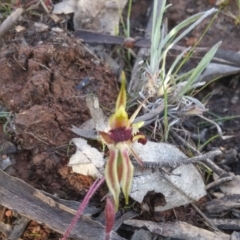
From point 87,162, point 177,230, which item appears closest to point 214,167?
point 177,230

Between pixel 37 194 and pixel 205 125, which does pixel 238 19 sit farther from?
pixel 37 194

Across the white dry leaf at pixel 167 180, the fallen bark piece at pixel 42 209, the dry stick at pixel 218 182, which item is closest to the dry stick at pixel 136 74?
the white dry leaf at pixel 167 180

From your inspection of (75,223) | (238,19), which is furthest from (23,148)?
(238,19)

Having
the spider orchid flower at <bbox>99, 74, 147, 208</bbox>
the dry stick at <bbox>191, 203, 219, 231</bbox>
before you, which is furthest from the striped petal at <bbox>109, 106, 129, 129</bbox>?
the dry stick at <bbox>191, 203, 219, 231</bbox>

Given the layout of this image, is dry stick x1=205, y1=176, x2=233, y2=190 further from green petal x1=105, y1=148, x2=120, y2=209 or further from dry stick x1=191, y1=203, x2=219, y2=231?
green petal x1=105, y1=148, x2=120, y2=209

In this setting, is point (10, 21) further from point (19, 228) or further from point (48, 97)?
point (19, 228)

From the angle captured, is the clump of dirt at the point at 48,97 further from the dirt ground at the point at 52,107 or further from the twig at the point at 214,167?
A: the twig at the point at 214,167
